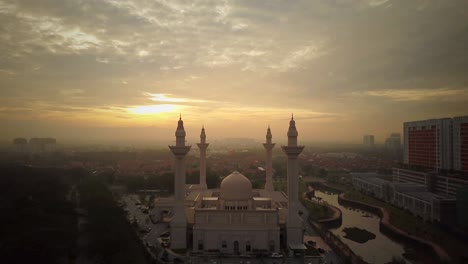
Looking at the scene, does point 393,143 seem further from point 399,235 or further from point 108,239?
point 108,239

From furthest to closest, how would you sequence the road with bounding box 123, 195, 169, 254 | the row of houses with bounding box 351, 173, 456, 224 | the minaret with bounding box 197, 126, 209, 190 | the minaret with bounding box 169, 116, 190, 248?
1. the minaret with bounding box 197, 126, 209, 190
2. the row of houses with bounding box 351, 173, 456, 224
3. the road with bounding box 123, 195, 169, 254
4. the minaret with bounding box 169, 116, 190, 248

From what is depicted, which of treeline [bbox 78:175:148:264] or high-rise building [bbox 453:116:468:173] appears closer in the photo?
treeline [bbox 78:175:148:264]

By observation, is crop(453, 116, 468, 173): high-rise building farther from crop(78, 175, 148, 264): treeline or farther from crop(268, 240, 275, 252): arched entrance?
crop(78, 175, 148, 264): treeline

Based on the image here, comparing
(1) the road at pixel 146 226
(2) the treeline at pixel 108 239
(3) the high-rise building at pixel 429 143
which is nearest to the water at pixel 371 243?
(3) the high-rise building at pixel 429 143

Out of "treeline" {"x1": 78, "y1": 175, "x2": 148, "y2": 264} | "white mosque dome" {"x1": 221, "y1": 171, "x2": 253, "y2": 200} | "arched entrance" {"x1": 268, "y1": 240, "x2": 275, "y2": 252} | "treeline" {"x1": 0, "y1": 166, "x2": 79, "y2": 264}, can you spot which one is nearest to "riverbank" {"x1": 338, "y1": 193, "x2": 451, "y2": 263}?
"arched entrance" {"x1": 268, "y1": 240, "x2": 275, "y2": 252}

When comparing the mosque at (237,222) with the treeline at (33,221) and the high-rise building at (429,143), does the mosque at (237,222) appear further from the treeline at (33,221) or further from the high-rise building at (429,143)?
the high-rise building at (429,143)

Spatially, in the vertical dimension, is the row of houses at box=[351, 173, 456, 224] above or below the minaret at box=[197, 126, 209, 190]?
below

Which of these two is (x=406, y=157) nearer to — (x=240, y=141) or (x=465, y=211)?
(x=465, y=211)
